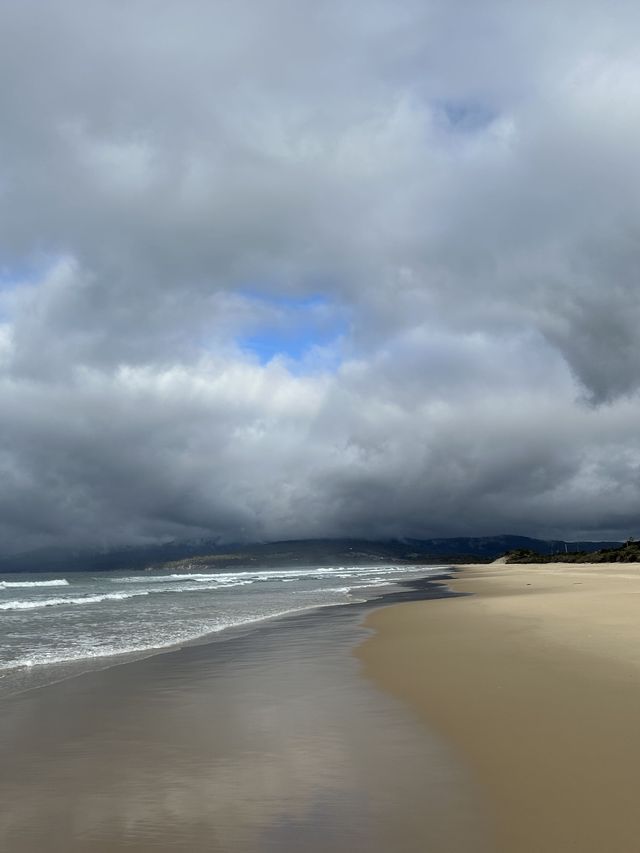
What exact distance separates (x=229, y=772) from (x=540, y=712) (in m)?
4.14

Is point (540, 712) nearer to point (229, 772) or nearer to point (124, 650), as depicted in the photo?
point (229, 772)

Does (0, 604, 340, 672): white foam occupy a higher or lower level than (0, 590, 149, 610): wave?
higher

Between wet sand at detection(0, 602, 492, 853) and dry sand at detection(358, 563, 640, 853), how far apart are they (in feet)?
1.22

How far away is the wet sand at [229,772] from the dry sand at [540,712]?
37 centimetres

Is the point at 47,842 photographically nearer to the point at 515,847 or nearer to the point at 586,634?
the point at 515,847

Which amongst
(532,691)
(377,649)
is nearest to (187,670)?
(377,649)

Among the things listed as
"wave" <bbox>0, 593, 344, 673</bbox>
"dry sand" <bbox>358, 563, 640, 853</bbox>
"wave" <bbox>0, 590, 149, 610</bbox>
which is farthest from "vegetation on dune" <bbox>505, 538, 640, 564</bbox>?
"dry sand" <bbox>358, 563, 640, 853</bbox>

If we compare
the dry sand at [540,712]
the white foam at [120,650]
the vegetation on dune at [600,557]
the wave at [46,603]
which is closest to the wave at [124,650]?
the white foam at [120,650]

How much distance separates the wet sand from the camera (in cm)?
495

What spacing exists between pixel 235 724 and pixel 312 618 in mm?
16376

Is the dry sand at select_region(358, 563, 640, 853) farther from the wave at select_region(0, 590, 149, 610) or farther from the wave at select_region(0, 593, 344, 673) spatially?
the wave at select_region(0, 590, 149, 610)

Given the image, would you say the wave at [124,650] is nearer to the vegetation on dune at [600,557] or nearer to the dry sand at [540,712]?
the dry sand at [540,712]

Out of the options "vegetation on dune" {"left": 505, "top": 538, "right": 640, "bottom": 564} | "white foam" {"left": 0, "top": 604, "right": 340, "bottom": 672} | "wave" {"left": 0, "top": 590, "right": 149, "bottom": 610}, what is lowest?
"vegetation on dune" {"left": 505, "top": 538, "right": 640, "bottom": 564}

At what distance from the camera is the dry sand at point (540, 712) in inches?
195
